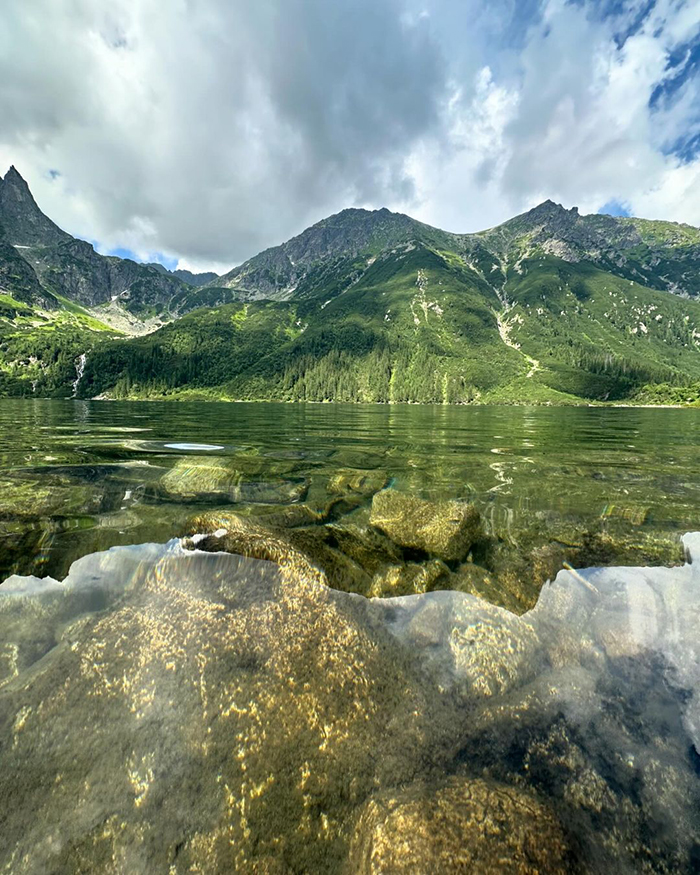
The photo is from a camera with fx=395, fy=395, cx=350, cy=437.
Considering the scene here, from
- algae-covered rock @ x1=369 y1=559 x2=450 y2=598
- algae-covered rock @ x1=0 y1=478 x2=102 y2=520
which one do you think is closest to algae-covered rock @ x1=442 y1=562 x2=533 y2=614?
algae-covered rock @ x1=369 y1=559 x2=450 y2=598

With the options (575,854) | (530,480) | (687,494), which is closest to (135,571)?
(575,854)

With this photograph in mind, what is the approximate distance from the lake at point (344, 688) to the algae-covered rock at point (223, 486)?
1.16 m

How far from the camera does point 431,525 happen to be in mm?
11266

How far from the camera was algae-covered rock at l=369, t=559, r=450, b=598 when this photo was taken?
30.7ft

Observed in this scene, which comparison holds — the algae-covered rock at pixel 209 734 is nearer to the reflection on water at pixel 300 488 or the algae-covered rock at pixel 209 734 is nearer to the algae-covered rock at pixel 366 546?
the algae-covered rock at pixel 366 546

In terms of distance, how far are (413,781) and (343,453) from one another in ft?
64.7

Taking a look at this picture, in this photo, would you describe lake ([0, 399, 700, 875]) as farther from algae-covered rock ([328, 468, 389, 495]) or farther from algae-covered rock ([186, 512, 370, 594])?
algae-covered rock ([328, 468, 389, 495])

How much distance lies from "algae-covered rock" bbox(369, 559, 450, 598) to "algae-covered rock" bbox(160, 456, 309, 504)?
17.7 ft

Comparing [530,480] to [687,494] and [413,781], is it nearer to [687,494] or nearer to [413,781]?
[687,494]

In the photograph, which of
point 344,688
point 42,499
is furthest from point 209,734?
point 42,499

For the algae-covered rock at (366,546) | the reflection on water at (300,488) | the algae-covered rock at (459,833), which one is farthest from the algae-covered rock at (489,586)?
the algae-covered rock at (459,833)

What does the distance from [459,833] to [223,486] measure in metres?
12.9

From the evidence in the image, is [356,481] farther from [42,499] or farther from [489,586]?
[42,499]

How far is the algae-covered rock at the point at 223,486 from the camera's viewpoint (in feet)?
47.1
